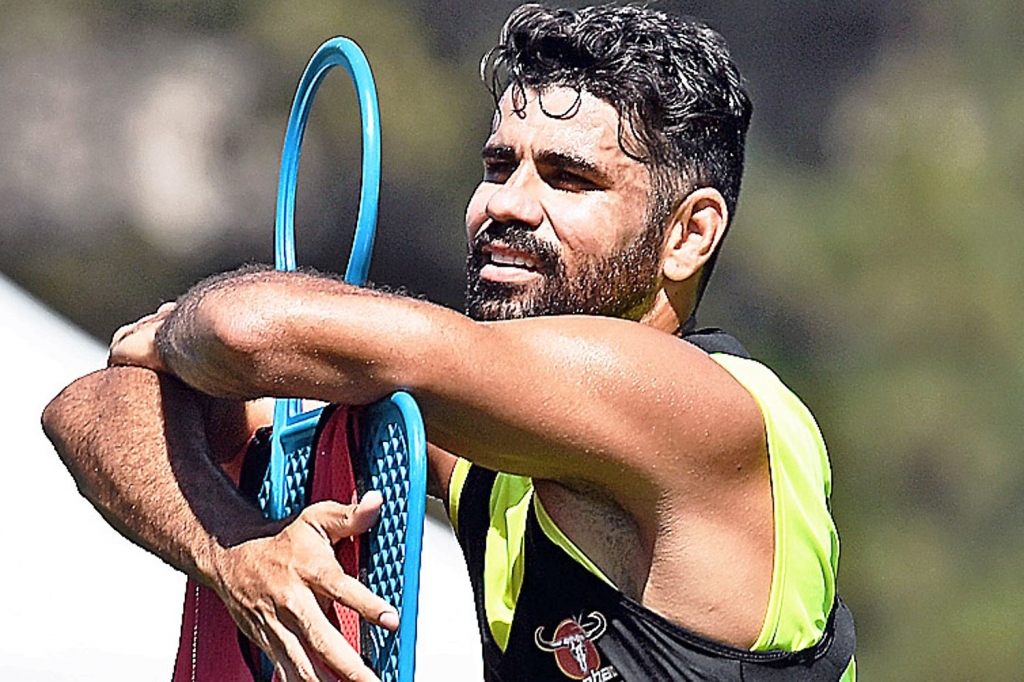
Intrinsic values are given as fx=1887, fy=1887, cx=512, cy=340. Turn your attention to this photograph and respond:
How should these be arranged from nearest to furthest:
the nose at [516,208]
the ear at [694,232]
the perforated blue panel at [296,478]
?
the perforated blue panel at [296,478] < the nose at [516,208] < the ear at [694,232]

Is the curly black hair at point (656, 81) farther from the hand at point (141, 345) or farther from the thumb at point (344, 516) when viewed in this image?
the thumb at point (344, 516)

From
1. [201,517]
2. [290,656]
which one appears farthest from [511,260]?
[290,656]

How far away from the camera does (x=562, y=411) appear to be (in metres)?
1.73

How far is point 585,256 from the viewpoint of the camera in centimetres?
202

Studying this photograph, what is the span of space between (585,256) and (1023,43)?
6.96 m

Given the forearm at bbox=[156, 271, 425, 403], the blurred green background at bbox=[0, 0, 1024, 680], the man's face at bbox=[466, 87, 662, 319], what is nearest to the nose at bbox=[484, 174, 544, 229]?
the man's face at bbox=[466, 87, 662, 319]

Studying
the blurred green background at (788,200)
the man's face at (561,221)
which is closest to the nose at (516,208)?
the man's face at (561,221)

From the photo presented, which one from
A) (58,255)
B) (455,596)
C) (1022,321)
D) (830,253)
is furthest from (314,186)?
(455,596)

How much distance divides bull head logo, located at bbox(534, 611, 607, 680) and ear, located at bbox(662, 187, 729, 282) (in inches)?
16.8

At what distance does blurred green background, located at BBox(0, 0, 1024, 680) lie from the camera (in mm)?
7883

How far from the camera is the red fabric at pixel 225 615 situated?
1737mm

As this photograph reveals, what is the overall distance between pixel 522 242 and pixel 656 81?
0.25 meters

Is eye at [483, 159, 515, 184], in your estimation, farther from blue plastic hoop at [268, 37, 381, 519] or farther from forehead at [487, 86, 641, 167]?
blue plastic hoop at [268, 37, 381, 519]

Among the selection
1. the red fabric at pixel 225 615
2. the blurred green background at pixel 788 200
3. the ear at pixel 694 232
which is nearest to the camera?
the red fabric at pixel 225 615
